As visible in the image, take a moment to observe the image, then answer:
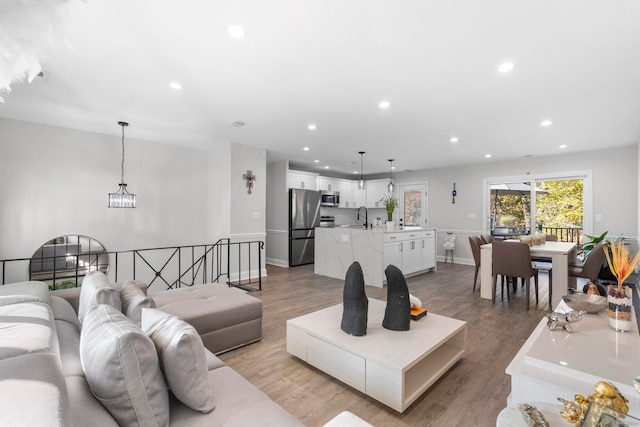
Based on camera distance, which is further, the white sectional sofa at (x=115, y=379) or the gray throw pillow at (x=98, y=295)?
the gray throw pillow at (x=98, y=295)

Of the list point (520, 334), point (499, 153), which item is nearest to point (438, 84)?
point (520, 334)

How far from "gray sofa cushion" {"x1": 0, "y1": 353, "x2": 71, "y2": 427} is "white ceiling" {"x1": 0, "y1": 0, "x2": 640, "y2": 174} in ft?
3.81

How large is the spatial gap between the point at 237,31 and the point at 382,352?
2335 mm

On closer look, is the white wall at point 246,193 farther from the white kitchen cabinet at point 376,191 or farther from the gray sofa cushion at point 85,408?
the gray sofa cushion at point 85,408

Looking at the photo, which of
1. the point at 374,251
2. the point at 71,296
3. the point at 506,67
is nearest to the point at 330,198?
the point at 374,251

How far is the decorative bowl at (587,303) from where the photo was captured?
5.95 feet

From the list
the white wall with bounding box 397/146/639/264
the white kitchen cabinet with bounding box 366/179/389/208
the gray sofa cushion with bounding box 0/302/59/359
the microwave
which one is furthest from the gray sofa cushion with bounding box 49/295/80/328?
the white kitchen cabinet with bounding box 366/179/389/208

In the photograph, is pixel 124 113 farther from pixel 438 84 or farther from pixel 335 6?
pixel 438 84

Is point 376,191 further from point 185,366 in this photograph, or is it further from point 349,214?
point 185,366

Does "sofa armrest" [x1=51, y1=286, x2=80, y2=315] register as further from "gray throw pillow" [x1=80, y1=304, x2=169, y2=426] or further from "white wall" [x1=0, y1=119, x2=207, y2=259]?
"white wall" [x1=0, y1=119, x2=207, y2=259]

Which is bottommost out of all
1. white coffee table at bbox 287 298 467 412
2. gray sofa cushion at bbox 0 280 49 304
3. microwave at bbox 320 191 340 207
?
white coffee table at bbox 287 298 467 412

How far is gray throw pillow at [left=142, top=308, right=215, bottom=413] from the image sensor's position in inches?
43.6

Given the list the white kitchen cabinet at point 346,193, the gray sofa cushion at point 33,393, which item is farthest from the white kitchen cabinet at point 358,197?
the gray sofa cushion at point 33,393

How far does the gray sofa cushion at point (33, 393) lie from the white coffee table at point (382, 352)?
1.51 metres
